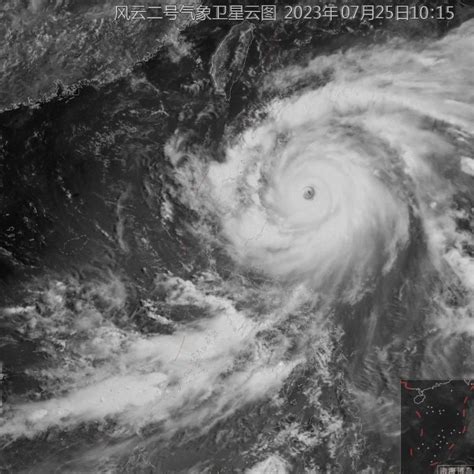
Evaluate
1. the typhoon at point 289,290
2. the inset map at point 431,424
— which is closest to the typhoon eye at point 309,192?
the typhoon at point 289,290

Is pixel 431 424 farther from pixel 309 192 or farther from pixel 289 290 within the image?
pixel 309 192

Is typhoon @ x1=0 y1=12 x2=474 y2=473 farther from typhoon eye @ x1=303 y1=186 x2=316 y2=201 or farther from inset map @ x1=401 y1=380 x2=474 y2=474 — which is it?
inset map @ x1=401 y1=380 x2=474 y2=474

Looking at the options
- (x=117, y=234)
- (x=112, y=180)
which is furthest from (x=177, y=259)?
(x=112, y=180)

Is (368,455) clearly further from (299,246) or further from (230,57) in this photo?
(230,57)

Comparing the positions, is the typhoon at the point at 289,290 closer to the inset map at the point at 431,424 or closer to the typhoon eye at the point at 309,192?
the typhoon eye at the point at 309,192

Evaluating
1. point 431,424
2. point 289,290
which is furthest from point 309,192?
point 431,424

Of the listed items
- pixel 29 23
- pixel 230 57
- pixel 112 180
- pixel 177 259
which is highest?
pixel 29 23
